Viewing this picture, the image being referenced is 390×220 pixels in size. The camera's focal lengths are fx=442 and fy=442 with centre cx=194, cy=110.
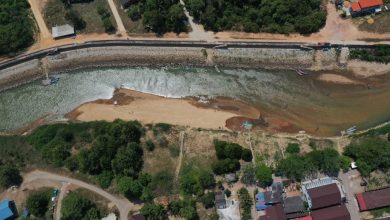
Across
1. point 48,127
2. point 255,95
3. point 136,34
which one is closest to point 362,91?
point 255,95

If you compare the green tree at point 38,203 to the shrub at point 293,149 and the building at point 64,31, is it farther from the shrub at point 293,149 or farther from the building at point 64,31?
the shrub at point 293,149

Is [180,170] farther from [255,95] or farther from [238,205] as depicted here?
[255,95]

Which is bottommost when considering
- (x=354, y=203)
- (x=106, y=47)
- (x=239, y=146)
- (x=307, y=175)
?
(x=354, y=203)

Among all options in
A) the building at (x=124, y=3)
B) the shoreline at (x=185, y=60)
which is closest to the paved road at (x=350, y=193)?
the shoreline at (x=185, y=60)

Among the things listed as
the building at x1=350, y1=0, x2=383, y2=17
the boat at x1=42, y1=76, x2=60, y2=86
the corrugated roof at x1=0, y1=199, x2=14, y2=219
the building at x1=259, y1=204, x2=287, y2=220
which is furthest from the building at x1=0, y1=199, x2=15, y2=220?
the building at x1=350, y1=0, x2=383, y2=17

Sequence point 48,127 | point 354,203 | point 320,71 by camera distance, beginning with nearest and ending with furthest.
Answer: point 354,203, point 48,127, point 320,71

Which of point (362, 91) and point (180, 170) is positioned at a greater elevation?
point (362, 91)
